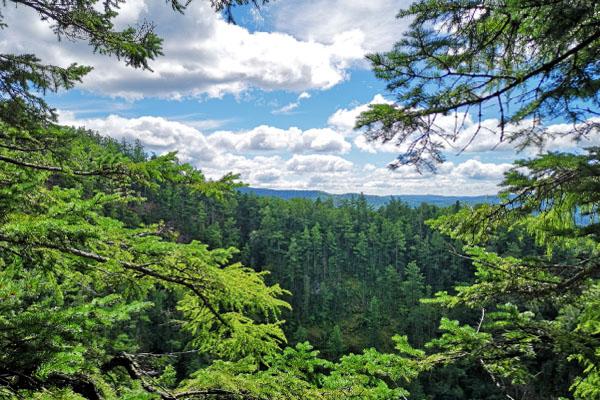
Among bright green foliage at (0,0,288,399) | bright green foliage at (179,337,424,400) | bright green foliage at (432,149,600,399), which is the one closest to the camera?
bright green foliage at (0,0,288,399)

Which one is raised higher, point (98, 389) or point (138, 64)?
point (138, 64)

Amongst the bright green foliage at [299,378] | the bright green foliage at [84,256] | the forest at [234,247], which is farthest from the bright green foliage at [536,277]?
the bright green foliage at [84,256]

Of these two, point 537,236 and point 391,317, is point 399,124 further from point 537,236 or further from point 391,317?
point 391,317

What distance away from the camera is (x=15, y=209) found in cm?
330

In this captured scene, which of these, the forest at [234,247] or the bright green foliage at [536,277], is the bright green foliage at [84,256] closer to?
the forest at [234,247]

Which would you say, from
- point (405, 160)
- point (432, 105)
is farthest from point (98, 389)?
point (432, 105)

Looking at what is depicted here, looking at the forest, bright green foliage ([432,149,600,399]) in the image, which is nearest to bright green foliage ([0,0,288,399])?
the forest

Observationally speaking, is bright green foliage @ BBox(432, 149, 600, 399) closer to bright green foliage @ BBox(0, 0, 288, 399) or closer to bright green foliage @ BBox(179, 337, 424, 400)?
bright green foliage @ BBox(179, 337, 424, 400)

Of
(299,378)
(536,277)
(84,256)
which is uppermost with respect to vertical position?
(84,256)

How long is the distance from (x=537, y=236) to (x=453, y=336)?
1941 mm

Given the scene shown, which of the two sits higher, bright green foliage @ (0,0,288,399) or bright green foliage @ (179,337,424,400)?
bright green foliage @ (0,0,288,399)

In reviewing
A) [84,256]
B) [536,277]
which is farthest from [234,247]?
[536,277]

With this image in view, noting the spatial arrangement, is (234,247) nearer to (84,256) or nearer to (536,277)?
(84,256)

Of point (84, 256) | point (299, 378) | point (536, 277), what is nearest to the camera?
point (84, 256)
